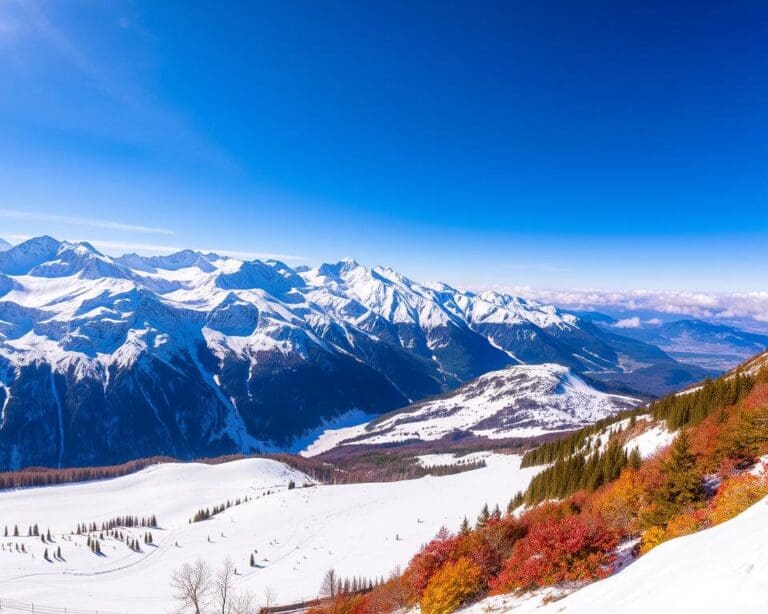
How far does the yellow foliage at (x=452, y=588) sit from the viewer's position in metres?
38.7

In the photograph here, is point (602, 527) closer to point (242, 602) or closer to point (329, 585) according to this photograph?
point (329, 585)

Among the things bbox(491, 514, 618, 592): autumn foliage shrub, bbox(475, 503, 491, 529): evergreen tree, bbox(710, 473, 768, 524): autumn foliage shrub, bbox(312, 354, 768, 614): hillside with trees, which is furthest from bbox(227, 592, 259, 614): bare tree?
bbox(710, 473, 768, 524): autumn foliage shrub

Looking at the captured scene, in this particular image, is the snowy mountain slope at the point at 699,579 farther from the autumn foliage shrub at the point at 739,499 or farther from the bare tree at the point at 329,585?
the bare tree at the point at 329,585

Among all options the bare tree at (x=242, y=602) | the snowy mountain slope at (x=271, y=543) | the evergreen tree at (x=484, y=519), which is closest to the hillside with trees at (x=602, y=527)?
the evergreen tree at (x=484, y=519)

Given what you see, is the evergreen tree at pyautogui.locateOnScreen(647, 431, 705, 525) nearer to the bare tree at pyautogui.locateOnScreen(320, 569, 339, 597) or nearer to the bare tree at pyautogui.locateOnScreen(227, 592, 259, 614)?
the bare tree at pyautogui.locateOnScreen(320, 569, 339, 597)

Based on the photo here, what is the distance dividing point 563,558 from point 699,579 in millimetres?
19164

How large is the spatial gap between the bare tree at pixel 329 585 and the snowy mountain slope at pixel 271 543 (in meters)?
2.71

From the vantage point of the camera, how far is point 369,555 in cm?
9538

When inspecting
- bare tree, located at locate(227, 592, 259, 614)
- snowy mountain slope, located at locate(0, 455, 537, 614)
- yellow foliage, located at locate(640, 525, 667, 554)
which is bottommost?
snowy mountain slope, located at locate(0, 455, 537, 614)

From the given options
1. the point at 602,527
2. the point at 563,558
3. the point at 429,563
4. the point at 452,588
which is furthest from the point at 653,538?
the point at 429,563

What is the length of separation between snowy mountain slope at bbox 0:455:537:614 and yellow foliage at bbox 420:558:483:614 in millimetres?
54131

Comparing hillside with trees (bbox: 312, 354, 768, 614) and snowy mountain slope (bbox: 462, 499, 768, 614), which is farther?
hillside with trees (bbox: 312, 354, 768, 614)

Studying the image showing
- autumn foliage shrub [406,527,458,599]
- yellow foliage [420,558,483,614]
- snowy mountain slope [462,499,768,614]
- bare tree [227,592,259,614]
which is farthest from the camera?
bare tree [227,592,259,614]

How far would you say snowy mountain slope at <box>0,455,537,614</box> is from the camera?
3398 inches
